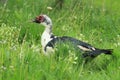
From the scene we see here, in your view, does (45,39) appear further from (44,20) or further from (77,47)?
(77,47)

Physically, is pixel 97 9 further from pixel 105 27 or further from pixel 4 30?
pixel 4 30

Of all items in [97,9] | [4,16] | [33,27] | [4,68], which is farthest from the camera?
[97,9]

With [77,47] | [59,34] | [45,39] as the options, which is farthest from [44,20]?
[77,47]

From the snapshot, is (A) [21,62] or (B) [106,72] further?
(B) [106,72]

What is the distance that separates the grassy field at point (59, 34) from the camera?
20.3 feet

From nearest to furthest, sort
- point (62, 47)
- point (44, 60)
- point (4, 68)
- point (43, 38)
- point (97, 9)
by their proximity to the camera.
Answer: point (4, 68) → point (44, 60) → point (62, 47) → point (43, 38) → point (97, 9)

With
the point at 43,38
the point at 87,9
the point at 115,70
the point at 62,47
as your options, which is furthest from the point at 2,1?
the point at 115,70

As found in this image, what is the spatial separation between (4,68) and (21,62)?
27 cm

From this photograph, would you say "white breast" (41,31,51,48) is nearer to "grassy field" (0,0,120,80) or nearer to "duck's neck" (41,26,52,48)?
"duck's neck" (41,26,52,48)

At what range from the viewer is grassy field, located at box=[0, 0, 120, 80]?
618cm

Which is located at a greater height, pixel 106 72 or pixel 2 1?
pixel 2 1

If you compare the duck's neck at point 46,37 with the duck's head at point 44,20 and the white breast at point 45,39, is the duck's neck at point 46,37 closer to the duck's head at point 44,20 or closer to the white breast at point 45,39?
the white breast at point 45,39

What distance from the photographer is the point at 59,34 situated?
9711mm

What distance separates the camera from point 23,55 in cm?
645
